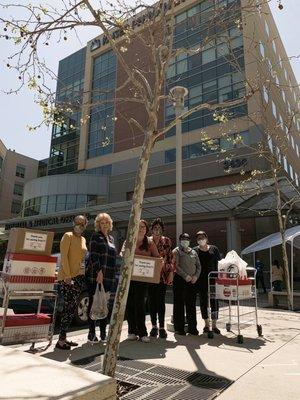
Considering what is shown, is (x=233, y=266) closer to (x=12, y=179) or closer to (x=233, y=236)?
(x=233, y=236)

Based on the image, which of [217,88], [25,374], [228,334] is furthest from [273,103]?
[25,374]

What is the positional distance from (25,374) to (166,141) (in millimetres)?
30364

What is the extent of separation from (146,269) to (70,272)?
117cm

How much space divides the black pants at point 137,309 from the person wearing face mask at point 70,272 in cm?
85

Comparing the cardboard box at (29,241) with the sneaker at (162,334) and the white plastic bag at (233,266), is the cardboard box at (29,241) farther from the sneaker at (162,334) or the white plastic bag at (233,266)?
the white plastic bag at (233,266)

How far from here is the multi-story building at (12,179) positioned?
59.4 metres

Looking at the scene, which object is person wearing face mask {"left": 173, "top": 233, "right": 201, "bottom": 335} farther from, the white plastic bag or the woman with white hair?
the woman with white hair

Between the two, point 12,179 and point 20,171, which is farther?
point 20,171

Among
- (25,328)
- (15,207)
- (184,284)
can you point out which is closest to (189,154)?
(184,284)

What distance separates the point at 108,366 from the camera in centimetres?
349

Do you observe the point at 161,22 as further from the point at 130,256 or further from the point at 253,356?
the point at 253,356

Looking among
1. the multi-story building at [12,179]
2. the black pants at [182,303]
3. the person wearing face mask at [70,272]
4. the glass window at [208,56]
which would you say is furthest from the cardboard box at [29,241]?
the multi-story building at [12,179]

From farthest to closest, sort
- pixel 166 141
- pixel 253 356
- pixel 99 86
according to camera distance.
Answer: pixel 99 86, pixel 166 141, pixel 253 356

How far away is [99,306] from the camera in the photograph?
205 inches
